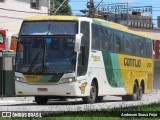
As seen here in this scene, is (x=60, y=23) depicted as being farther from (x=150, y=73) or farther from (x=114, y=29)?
(x=150, y=73)

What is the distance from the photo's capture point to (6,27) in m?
34.9

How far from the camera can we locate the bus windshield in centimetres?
2039

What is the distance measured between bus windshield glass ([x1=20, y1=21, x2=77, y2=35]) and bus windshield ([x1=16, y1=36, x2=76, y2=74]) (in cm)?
29

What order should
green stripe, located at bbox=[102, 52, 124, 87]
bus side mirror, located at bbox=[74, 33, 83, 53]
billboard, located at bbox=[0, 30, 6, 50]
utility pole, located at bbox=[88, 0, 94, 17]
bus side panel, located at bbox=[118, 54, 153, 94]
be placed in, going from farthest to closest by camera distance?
utility pole, located at bbox=[88, 0, 94, 17] → billboard, located at bbox=[0, 30, 6, 50] → bus side panel, located at bbox=[118, 54, 153, 94] → green stripe, located at bbox=[102, 52, 124, 87] → bus side mirror, located at bbox=[74, 33, 83, 53]

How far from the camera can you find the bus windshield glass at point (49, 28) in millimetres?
20945

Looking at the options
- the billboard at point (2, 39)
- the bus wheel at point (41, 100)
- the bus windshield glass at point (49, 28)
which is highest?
the bus windshield glass at point (49, 28)

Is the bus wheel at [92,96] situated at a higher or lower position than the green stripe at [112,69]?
lower

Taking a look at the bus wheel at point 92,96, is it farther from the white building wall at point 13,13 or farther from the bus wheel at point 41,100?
the white building wall at point 13,13

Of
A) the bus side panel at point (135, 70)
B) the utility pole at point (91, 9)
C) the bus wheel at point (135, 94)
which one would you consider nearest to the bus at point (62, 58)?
the bus side panel at point (135, 70)

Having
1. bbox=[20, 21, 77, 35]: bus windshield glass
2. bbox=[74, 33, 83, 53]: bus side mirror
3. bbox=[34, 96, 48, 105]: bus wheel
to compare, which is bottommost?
bbox=[34, 96, 48, 105]: bus wheel

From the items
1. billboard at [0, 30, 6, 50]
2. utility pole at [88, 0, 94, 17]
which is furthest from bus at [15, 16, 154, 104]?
utility pole at [88, 0, 94, 17]

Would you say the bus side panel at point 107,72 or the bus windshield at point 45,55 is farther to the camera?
the bus side panel at point 107,72

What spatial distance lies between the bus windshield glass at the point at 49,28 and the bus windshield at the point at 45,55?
0.94 feet

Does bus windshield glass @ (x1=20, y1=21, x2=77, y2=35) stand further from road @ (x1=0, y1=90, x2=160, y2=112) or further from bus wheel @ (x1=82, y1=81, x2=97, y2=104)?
road @ (x1=0, y1=90, x2=160, y2=112)
